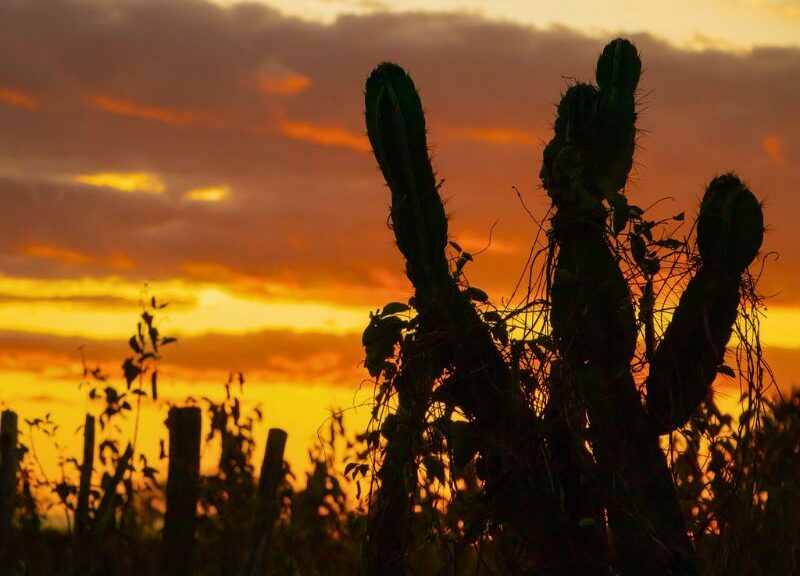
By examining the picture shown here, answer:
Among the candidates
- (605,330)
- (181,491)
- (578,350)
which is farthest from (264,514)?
(605,330)

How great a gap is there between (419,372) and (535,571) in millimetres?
1199

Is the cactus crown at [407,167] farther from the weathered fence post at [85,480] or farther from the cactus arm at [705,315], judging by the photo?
the weathered fence post at [85,480]

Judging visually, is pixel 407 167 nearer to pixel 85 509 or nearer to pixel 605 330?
pixel 605 330

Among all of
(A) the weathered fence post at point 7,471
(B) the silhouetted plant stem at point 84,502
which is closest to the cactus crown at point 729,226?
(B) the silhouetted plant stem at point 84,502

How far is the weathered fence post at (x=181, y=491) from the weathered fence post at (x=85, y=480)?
1869 millimetres

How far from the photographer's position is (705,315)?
5543mm

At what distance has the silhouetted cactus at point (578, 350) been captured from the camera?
5.56 meters

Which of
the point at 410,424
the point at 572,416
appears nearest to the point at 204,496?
the point at 410,424

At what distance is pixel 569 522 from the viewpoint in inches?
223

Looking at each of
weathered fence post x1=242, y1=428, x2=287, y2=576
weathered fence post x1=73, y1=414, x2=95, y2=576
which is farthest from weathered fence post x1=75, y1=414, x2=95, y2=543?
weathered fence post x1=242, y1=428, x2=287, y2=576

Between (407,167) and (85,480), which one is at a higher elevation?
(407,167)

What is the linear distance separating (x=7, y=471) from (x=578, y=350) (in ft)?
21.1

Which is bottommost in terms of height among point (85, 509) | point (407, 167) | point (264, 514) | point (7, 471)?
point (264, 514)

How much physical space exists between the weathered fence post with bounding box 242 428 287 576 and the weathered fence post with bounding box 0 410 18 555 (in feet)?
10.4
